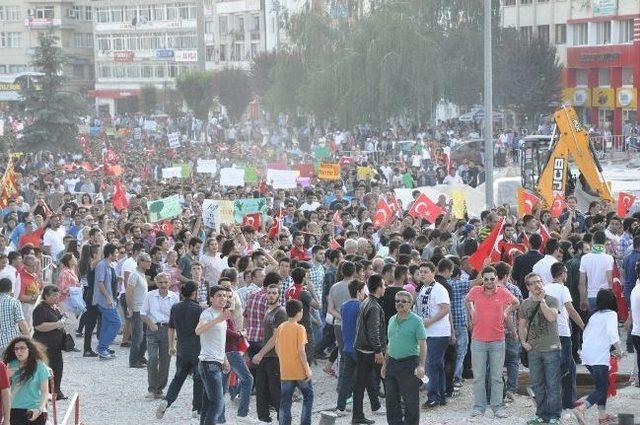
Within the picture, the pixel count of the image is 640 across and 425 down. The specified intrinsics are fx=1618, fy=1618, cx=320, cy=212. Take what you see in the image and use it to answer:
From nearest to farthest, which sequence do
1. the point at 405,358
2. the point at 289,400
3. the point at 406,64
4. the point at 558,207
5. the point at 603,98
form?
the point at 405,358 → the point at 289,400 → the point at 558,207 → the point at 406,64 → the point at 603,98

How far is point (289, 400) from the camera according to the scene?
1320cm

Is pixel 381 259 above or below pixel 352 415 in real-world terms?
above

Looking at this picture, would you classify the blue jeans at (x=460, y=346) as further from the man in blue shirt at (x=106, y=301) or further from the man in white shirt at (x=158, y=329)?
the man in blue shirt at (x=106, y=301)

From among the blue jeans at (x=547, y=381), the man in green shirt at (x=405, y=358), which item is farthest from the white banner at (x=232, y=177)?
Answer: the man in green shirt at (x=405, y=358)

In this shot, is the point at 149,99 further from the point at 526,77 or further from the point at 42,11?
the point at 526,77

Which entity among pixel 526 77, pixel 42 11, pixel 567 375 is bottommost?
pixel 567 375

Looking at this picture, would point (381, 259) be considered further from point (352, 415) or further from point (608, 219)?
point (608, 219)

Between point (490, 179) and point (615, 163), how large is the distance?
51.9 ft

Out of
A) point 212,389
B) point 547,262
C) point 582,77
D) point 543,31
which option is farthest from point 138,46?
point 212,389

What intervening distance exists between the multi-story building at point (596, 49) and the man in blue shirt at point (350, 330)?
157 ft

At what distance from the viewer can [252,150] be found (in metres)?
56.8

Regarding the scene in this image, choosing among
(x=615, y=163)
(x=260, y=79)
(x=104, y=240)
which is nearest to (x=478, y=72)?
(x=615, y=163)

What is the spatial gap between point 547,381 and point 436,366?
117 cm

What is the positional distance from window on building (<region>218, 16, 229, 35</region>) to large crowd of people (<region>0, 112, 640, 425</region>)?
268ft
